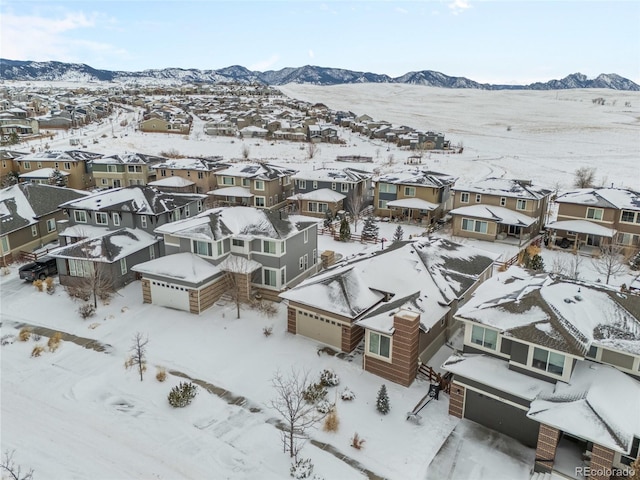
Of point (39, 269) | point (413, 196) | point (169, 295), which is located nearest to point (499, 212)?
point (413, 196)

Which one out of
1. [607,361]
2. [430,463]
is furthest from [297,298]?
[607,361]

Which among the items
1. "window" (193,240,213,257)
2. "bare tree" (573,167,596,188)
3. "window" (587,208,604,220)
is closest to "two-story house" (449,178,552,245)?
"window" (587,208,604,220)

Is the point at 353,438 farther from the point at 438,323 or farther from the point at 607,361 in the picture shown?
the point at 607,361

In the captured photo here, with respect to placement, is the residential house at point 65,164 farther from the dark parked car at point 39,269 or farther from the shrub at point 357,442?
the shrub at point 357,442

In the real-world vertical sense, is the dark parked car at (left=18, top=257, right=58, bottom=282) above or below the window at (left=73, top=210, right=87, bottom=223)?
below

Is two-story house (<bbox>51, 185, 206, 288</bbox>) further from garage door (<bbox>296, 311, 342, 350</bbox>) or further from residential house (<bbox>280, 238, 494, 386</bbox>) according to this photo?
garage door (<bbox>296, 311, 342, 350</bbox>)

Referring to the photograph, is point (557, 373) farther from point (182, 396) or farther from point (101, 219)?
point (101, 219)
